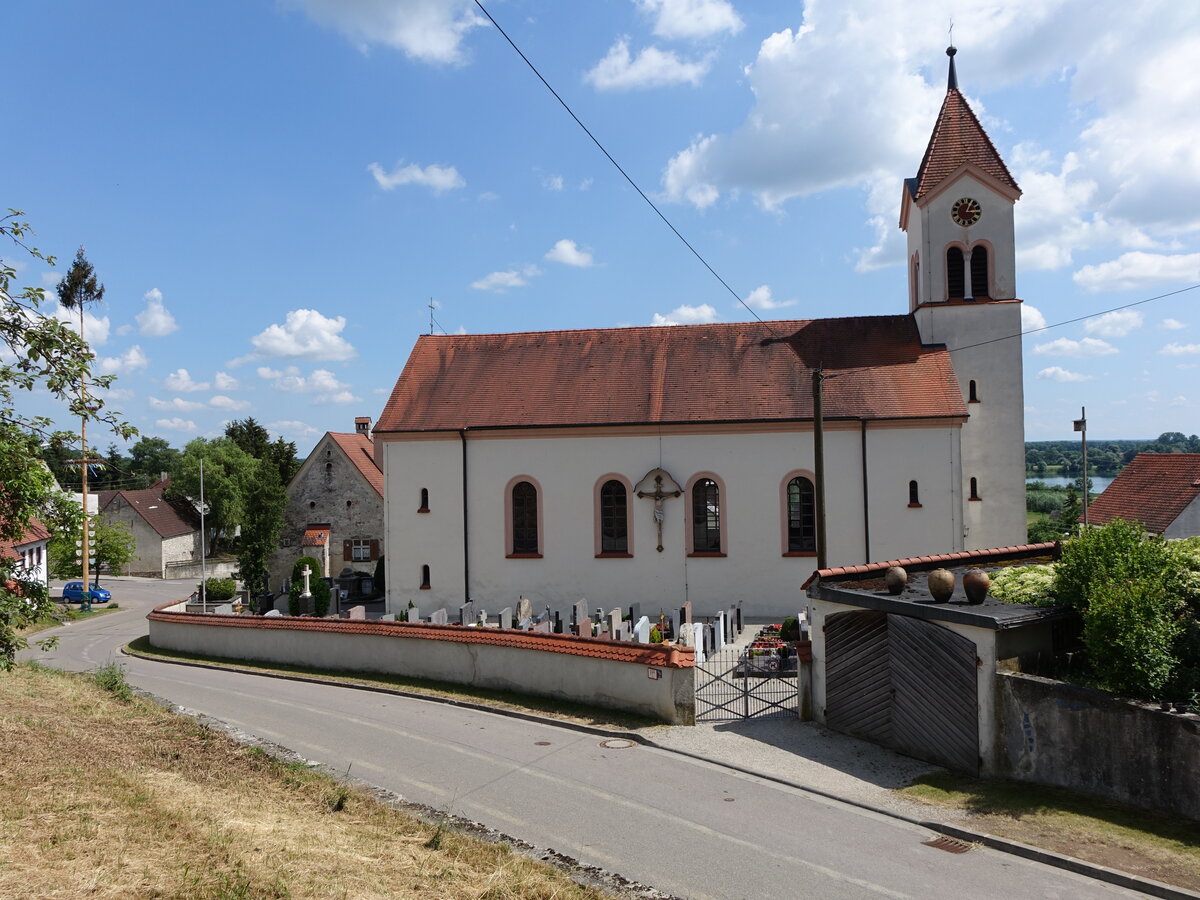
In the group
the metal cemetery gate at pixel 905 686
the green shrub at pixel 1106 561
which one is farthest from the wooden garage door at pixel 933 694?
the green shrub at pixel 1106 561

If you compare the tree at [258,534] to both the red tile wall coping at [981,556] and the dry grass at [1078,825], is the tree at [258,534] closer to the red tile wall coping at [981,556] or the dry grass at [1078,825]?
the red tile wall coping at [981,556]

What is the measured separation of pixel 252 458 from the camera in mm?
76312

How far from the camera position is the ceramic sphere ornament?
14.2m

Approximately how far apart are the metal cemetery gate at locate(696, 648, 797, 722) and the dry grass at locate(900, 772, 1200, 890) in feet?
14.7

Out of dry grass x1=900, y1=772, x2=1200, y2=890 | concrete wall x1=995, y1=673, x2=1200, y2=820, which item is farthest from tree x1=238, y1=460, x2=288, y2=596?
concrete wall x1=995, y1=673, x2=1200, y2=820

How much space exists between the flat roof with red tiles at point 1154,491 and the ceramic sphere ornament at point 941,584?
30.5 metres

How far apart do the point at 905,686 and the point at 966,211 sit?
20880 millimetres

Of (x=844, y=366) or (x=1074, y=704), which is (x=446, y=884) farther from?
(x=844, y=366)

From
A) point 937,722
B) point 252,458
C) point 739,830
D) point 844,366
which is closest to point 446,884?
point 739,830

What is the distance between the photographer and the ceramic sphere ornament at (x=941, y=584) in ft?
46.7

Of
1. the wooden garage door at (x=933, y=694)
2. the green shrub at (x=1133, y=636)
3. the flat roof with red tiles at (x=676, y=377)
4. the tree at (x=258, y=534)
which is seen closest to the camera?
the green shrub at (x=1133, y=636)

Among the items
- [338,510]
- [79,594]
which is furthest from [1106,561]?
[79,594]

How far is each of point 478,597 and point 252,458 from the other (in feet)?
174

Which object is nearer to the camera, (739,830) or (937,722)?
(739,830)
